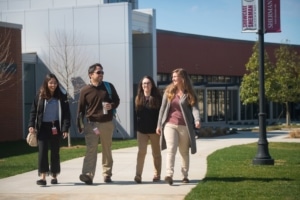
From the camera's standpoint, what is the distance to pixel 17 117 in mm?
23453

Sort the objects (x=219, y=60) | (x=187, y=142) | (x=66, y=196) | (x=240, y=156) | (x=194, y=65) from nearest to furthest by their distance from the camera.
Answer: (x=66, y=196) → (x=187, y=142) → (x=240, y=156) → (x=194, y=65) → (x=219, y=60)

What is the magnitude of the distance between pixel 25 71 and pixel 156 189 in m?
18.2

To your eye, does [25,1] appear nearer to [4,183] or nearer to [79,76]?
[79,76]

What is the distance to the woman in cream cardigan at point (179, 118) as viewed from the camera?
30.1ft

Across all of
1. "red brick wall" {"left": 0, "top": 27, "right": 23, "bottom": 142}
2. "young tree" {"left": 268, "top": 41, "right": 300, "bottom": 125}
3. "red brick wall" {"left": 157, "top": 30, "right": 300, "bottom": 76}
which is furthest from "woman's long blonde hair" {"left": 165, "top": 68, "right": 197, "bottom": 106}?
"young tree" {"left": 268, "top": 41, "right": 300, "bottom": 125}

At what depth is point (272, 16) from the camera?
499 inches

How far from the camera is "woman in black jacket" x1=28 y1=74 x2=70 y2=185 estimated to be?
368 inches

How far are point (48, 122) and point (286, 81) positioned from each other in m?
29.4

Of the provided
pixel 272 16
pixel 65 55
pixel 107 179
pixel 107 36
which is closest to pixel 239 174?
pixel 107 179

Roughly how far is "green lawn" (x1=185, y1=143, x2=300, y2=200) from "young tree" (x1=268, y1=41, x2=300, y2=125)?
22295mm

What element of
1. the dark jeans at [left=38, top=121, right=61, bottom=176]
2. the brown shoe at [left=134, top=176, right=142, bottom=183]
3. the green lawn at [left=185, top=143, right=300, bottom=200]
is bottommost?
the green lawn at [left=185, top=143, right=300, bottom=200]

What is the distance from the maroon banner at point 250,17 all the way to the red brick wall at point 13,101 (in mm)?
13187

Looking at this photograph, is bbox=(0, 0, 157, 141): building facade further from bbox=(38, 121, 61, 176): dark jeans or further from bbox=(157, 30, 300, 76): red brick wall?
bbox=(38, 121, 61, 176): dark jeans

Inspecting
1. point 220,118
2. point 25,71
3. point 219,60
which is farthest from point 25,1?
point 220,118
